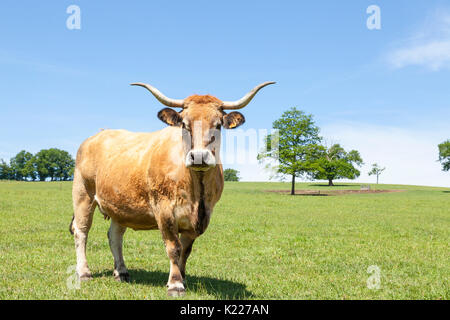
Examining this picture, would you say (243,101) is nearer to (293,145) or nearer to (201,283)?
(201,283)

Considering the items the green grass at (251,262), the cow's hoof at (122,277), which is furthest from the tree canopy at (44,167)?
the cow's hoof at (122,277)

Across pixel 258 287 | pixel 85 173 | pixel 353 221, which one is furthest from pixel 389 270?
pixel 353 221

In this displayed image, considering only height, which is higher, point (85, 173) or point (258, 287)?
point (85, 173)

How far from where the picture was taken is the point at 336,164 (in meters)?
82.7

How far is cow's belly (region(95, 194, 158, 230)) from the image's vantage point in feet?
21.9

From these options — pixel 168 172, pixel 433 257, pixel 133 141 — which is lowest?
pixel 433 257

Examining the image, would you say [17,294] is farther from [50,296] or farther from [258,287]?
[258,287]

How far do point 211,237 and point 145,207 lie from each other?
25.1 feet

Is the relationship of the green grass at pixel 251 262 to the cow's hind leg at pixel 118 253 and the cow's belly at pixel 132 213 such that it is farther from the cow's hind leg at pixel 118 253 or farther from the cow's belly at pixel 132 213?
the cow's belly at pixel 132 213

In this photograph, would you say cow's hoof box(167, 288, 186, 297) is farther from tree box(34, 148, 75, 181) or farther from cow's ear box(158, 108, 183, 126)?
tree box(34, 148, 75, 181)

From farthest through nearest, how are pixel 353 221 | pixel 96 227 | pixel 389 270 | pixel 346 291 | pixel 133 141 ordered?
pixel 353 221, pixel 96 227, pixel 389 270, pixel 133 141, pixel 346 291

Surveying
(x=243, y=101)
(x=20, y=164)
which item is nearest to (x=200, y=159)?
(x=243, y=101)

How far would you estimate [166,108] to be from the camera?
6027 mm

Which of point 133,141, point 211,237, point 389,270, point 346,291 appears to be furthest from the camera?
point 211,237
